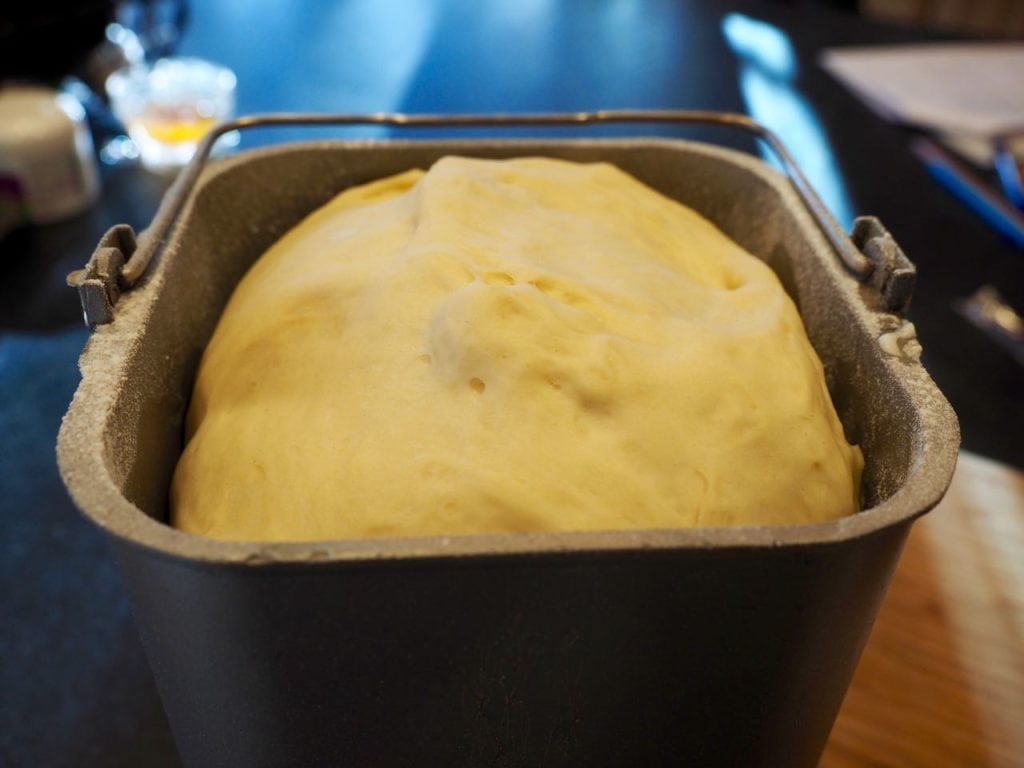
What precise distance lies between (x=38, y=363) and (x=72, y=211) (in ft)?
1.17

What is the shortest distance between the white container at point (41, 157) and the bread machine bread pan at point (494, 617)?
2.59 ft

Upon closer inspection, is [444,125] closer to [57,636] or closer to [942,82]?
[57,636]

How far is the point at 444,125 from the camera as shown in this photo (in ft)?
2.68

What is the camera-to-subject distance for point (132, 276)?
23.6 inches

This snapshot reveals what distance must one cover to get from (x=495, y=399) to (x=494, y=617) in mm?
156

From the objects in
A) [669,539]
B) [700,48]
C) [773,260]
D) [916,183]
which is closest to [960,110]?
[916,183]

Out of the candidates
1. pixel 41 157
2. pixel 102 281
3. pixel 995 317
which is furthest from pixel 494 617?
pixel 41 157

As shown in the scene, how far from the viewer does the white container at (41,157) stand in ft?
4.09

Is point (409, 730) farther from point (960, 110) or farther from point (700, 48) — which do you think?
point (700, 48)

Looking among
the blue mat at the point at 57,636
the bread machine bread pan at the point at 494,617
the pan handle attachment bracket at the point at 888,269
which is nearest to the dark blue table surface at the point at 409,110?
the blue mat at the point at 57,636

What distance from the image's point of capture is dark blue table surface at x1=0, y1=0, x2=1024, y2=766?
766mm

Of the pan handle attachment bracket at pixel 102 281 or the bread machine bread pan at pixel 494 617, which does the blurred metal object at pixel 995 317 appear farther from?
the pan handle attachment bracket at pixel 102 281

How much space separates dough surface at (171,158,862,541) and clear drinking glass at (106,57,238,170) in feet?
2.70

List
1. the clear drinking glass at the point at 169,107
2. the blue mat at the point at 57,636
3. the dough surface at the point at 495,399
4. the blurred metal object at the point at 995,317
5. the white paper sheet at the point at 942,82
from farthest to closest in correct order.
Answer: the white paper sheet at the point at 942,82 → the clear drinking glass at the point at 169,107 → the blurred metal object at the point at 995,317 → the blue mat at the point at 57,636 → the dough surface at the point at 495,399
